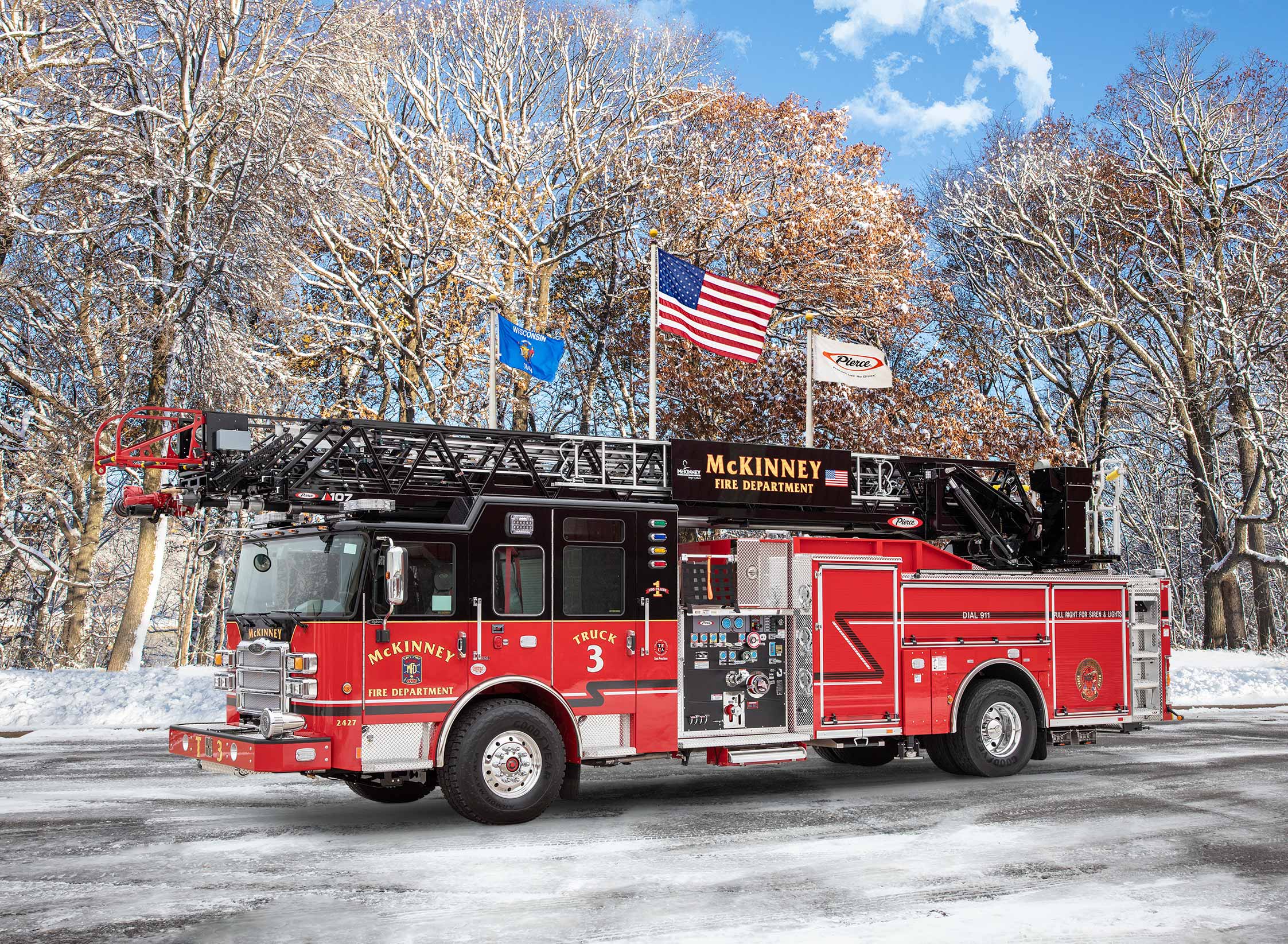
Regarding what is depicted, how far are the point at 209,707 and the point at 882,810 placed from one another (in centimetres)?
1186

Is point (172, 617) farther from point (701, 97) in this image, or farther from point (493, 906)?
point (493, 906)

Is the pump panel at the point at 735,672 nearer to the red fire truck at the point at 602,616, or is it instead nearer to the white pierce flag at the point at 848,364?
the red fire truck at the point at 602,616

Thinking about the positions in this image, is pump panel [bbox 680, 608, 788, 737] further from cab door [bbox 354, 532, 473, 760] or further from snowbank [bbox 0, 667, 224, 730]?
snowbank [bbox 0, 667, 224, 730]

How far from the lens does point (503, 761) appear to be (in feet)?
33.8

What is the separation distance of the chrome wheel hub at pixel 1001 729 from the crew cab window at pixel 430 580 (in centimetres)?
644

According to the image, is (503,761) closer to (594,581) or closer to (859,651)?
(594,581)

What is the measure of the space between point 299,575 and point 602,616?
105 inches

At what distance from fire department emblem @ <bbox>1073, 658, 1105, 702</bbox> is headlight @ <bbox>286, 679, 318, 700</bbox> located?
875 centimetres

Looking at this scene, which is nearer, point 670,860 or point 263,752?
point 670,860

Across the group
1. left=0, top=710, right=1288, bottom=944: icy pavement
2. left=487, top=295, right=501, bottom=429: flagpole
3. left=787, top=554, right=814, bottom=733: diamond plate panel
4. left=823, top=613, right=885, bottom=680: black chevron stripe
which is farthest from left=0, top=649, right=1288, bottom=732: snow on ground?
left=823, top=613, right=885, bottom=680: black chevron stripe

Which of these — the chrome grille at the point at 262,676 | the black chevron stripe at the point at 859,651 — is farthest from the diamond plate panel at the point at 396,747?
the black chevron stripe at the point at 859,651

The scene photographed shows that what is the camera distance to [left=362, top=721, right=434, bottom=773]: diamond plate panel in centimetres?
977

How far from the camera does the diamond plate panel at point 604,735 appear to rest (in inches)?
424

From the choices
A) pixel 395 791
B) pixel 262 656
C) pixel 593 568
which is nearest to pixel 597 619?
pixel 593 568
